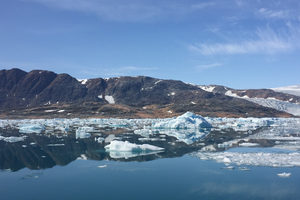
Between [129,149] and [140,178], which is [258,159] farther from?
[129,149]

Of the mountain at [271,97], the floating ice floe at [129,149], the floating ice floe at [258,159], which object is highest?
the mountain at [271,97]

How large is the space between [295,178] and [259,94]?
138 metres

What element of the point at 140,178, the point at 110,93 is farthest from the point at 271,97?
the point at 140,178

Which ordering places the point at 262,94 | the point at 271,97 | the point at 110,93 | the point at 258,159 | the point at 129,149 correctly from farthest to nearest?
the point at 262,94 < the point at 110,93 < the point at 271,97 < the point at 129,149 < the point at 258,159

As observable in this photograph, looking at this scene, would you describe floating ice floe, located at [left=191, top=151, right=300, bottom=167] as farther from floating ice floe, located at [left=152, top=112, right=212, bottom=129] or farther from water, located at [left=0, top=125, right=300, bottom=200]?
floating ice floe, located at [left=152, top=112, right=212, bottom=129]

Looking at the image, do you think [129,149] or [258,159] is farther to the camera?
[129,149]

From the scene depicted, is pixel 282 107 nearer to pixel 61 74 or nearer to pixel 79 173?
pixel 79 173

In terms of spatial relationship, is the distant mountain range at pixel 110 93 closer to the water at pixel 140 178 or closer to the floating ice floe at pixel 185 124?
the floating ice floe at pixel 185 124

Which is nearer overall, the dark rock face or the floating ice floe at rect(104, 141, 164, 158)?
the floating ice floe at rect(104, 141, 164, 158)

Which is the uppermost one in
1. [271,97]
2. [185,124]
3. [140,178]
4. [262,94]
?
[262,94]

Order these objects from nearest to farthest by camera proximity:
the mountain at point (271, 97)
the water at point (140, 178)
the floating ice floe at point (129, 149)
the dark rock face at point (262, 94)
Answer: the water at point (140, 178) < the floating ice floe at point (129, 149) < the mountain at point (271, 97) < the dark rock face at point (262, 94)

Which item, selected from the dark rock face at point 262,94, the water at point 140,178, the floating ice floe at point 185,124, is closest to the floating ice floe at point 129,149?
the water at point 140,178

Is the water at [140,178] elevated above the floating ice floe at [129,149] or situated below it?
below

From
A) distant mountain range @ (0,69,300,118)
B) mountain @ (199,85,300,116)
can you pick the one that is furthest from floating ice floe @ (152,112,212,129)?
mountain @ (199,85,300,116)
